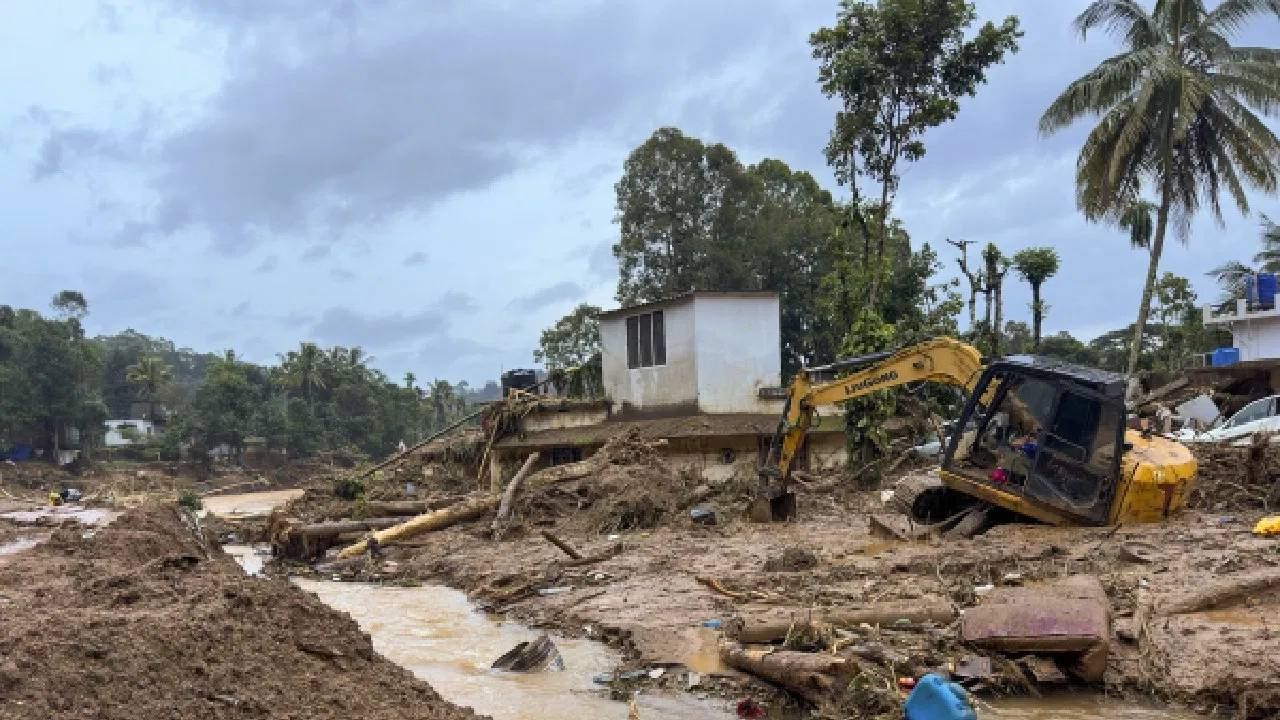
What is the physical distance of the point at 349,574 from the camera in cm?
1773

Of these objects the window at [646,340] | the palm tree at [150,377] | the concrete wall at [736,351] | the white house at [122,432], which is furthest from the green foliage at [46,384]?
the concrete wall at [736,351]

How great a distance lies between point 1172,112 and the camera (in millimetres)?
25375

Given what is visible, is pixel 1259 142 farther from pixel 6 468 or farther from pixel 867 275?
pixel 6 468

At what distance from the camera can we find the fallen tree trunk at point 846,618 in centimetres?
877

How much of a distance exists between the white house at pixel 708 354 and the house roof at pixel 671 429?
564 millimetres

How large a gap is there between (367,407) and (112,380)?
23.3 metres

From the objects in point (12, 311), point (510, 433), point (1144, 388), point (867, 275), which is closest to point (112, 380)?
point (12, 311)

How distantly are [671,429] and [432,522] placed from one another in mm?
7128

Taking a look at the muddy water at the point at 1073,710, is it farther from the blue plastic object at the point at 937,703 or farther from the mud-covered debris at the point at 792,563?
the mud-covered debris at the point at 792,563

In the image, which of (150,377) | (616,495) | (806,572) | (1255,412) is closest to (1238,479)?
(1255,412)

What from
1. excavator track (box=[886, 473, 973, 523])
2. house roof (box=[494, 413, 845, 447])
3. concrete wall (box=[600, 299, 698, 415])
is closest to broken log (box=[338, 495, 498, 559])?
house roof (box=[494, 413, 845, 447])

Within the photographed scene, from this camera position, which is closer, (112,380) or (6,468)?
(6,468)

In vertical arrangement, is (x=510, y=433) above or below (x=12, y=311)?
below

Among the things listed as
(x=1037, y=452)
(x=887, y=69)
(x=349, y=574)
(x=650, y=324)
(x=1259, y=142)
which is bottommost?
(x=349, y=574)
